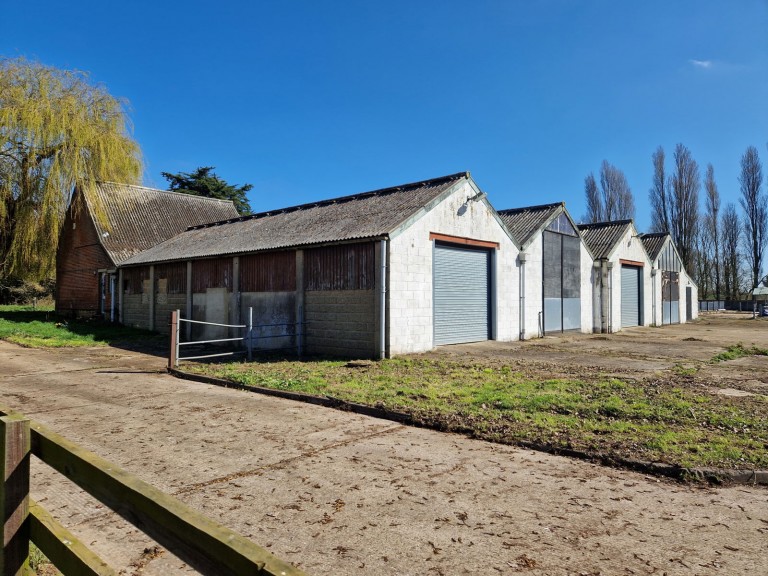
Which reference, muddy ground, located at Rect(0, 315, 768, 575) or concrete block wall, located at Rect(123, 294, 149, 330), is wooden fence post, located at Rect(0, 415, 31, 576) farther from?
concrete block wall, located at Rect(123, 294, 149, 330)

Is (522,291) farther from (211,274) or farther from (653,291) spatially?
(653,291)

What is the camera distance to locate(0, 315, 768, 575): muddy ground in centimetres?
329

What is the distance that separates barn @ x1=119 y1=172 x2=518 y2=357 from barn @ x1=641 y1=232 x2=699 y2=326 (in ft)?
52.1

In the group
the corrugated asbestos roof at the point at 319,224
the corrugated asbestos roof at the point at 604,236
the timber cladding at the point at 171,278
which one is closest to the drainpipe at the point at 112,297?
the corrugated asbestos roof at the point at 319,224

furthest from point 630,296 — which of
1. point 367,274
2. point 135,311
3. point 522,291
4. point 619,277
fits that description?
point 135,311

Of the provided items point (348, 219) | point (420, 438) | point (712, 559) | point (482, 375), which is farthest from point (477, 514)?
point (348, 219)

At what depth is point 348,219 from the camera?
1644 centimetres

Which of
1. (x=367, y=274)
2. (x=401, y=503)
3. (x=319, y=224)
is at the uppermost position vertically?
(x=319, y=224)

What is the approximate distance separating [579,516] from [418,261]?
10832mm

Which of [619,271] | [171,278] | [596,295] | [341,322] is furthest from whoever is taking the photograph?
[619,271]

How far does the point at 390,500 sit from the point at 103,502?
2555 mm

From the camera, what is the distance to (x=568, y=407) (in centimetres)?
723

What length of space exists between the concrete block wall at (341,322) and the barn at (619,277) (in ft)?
49.4

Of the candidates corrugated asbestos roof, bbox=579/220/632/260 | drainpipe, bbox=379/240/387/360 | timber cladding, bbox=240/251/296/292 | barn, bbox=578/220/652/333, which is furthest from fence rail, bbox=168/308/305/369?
corrugated asbestos roof, bbox=579/220/632/260
